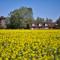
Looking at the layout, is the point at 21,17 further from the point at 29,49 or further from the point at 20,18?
the point at 29,49

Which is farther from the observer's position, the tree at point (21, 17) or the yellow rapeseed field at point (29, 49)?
the tree at point (21, 17)

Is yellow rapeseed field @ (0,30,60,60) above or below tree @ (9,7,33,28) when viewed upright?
below

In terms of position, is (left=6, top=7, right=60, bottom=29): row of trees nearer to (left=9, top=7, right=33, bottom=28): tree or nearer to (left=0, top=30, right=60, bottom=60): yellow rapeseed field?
(left=9, top=7, right=33, bottom=28): tree

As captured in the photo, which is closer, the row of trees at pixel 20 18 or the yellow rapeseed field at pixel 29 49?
the yellow rapeseed field at pixel 29 49

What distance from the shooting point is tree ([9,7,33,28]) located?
238ft

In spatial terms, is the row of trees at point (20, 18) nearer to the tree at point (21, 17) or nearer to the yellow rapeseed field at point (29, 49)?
the tree at point (21, 17)

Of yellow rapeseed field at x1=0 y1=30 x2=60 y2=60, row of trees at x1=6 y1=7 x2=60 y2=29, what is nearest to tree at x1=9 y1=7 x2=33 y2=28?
row of trees at x1=6 y1=7 x2=60 y2=29

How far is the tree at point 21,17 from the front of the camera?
238ft

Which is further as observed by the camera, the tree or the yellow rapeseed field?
the tree

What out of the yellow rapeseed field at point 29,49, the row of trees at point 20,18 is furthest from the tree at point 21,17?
the yellow rapeseed field at point 29,49

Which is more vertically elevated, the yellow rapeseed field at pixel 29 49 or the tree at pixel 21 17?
the tree at pixel 21 17

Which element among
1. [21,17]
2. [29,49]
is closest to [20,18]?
[21,17]

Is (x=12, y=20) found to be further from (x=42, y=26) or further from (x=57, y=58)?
(x=57, y=58)

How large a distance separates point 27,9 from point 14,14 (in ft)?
26.8
